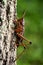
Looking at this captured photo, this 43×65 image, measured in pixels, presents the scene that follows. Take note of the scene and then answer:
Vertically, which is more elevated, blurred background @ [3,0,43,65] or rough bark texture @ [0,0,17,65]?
rough bark texture @ [0,0,17,65]

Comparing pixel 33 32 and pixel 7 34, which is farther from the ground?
pixel 7 34

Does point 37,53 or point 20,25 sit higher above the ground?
point 20,25

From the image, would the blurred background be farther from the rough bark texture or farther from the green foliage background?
the rough bark texture

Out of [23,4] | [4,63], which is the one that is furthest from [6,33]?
[23,4]

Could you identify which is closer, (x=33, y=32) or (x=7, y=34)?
(x=7, y=34)

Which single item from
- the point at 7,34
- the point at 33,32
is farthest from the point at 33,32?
the point at 7,34

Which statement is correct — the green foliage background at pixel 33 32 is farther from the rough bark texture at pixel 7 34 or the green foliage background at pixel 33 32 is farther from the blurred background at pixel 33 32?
the rough bark texture at pixel 7 34

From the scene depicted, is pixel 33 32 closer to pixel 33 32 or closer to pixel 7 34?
pixel 33 32

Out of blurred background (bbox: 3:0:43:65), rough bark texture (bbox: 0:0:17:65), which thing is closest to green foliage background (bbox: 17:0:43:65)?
blurred background (bbox: 3:0:43:65)

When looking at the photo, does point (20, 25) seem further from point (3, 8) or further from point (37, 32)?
point (37, 32)
